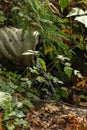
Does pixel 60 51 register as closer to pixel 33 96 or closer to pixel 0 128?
pixel 33 96

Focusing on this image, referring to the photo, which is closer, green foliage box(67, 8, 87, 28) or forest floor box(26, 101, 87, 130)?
green foliage box(67, 8, 87, 28)

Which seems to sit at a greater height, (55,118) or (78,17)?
(78,17)

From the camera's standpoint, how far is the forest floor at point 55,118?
7.17 ft

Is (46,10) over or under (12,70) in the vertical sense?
over

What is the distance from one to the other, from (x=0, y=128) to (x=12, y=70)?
1025 mm

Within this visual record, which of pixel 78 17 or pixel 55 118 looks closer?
pixel 78 17

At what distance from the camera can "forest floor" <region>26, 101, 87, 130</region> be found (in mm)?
2186

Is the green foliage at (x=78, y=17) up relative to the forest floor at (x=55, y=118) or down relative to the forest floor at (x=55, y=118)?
up

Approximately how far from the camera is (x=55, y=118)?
2279mm

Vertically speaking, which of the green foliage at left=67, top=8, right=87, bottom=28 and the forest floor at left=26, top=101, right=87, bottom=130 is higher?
the green foliage at left=67, top=8, right=87, bottom=28

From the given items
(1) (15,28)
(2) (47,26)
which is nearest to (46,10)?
(2) (47,26)

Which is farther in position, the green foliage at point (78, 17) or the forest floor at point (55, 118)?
the forest floor at point (55, 118)

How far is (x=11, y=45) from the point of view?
262 cm

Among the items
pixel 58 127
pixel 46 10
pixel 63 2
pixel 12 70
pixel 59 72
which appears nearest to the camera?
pixel 63 2
